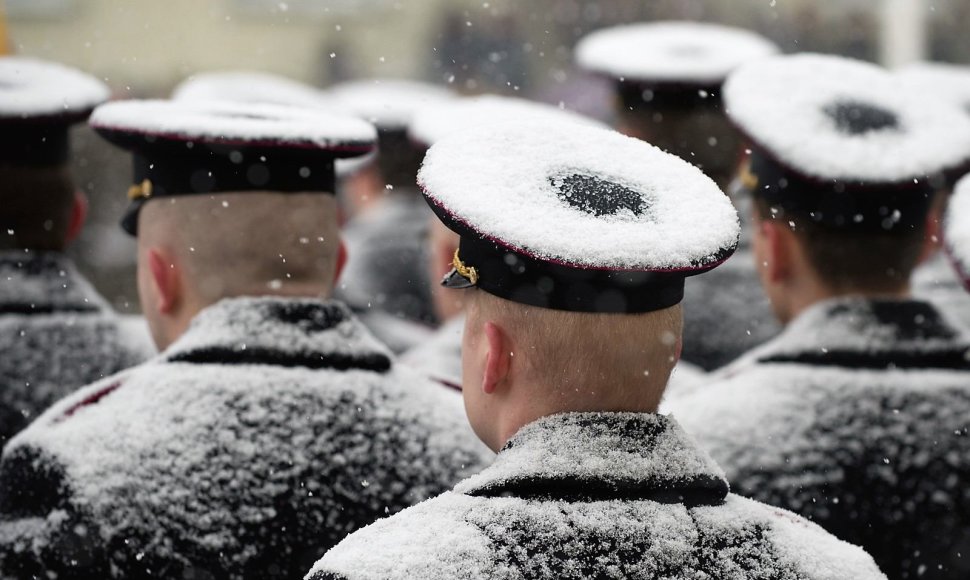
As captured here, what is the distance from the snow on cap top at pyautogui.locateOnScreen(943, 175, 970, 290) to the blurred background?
2886 mm

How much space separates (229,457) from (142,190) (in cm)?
67

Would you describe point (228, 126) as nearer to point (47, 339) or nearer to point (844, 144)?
point (47, 339)

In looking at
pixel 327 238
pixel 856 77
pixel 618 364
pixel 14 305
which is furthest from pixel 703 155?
pixel 618 364

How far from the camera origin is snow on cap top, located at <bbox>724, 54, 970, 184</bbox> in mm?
3041

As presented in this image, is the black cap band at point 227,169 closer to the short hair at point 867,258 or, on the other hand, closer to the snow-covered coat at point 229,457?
the snow-covered coat at point 229,457

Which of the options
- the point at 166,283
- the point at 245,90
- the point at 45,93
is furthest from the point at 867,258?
the point at 245,90

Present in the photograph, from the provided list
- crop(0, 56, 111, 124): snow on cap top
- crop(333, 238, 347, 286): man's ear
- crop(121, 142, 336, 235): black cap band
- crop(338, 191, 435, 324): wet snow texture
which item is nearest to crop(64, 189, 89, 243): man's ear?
crop(0, 56, 111, 124): snow on cap top

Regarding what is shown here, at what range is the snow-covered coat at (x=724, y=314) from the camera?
173 inches

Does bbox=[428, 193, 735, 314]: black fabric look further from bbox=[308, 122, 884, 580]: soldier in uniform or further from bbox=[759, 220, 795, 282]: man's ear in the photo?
bbox=[759, 220, 795, 282]: man's ear

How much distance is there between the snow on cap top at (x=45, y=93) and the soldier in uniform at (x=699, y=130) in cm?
167

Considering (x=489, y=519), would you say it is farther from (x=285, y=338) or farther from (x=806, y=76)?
(x=806, y=76)

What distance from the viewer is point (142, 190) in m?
2.83

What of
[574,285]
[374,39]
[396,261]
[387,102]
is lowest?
[374,39]

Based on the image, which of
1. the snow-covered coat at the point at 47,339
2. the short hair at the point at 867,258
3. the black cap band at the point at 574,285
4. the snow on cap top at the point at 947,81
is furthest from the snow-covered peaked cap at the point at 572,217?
the snow on cap top at the point at 947,81
